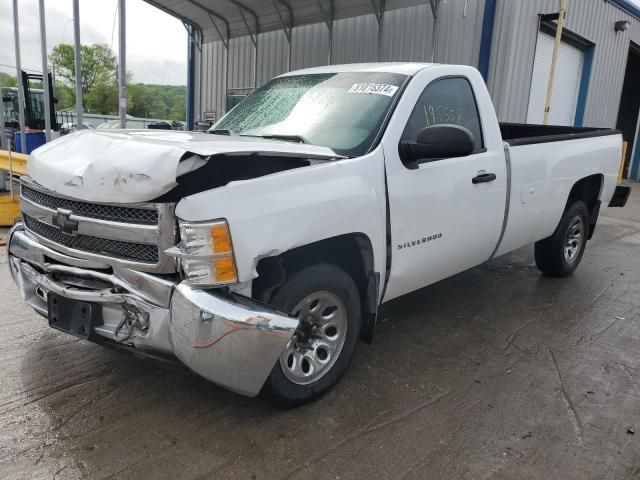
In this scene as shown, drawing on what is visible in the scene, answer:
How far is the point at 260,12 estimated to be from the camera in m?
13.6

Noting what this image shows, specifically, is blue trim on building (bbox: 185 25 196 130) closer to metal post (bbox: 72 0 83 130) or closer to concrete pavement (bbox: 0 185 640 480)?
metal post (bbox: 72 0 83 130)

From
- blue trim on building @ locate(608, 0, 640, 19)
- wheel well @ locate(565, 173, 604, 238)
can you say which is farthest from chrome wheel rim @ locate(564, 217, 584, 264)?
blue trim on building @ locate(608, 0, 640, 19)

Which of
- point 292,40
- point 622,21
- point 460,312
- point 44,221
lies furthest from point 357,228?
point 622,21

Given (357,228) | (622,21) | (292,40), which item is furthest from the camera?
(622,21)

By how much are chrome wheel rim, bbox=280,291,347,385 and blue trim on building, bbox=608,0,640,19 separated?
15.9m

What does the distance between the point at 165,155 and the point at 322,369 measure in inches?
58.2

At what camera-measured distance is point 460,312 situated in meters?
4.75

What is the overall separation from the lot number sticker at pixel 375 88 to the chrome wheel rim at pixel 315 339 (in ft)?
4.73

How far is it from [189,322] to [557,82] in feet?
47.2

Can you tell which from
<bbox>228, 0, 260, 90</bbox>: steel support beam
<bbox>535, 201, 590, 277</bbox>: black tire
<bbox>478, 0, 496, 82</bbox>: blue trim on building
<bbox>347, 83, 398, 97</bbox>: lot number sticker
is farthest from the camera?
<bbox>228, 0, 260, 90</bbox>: steel support beam

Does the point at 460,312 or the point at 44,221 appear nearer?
the point at 44,221

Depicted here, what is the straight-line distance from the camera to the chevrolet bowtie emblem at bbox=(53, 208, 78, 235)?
9.14 ft

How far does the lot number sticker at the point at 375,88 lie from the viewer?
11.8ft

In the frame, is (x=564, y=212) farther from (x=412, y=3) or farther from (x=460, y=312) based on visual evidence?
(x=412, y=3)
